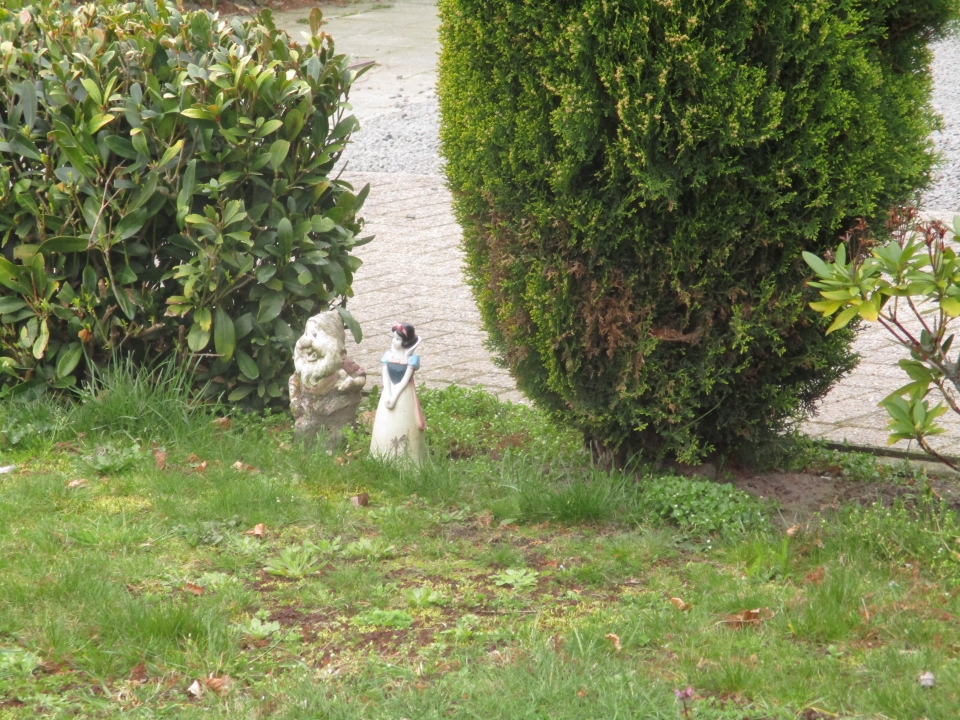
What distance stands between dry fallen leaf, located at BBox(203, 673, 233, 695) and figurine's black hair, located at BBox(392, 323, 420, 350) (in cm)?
181

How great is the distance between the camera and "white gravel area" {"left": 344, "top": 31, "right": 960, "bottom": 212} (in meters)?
11.1

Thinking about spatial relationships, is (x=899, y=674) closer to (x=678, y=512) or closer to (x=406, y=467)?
(x=678, y=512)

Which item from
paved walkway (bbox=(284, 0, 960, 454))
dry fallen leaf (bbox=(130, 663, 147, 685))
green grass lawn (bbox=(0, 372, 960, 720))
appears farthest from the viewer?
paved walkway (bbox=(284, 0, 960, 454))

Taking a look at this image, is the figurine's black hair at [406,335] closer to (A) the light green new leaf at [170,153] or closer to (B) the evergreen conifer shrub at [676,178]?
(B) the evergreen conifer shrub at [676,178]

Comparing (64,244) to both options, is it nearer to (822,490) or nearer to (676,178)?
(676,178)

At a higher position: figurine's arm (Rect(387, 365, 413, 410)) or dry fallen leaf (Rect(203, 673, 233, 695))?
figurine's arm (Rect(387, 365, 413, 410))

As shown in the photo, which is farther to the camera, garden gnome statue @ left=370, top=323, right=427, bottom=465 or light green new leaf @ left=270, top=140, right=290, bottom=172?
light green new leaf @ left=270, top=140, right=290, bottom=172

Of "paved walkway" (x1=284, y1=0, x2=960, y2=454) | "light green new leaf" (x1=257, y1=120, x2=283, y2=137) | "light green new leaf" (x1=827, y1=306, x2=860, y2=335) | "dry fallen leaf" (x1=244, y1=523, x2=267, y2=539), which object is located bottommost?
"paved walkway" (x1=284, y1=0, x2=960, y2=454)

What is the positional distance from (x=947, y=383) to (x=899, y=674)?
3.01 m

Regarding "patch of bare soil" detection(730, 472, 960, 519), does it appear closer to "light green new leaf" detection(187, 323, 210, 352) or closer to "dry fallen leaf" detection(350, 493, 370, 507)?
"dry fallen leaf" detection(350, 493, 370, 507)

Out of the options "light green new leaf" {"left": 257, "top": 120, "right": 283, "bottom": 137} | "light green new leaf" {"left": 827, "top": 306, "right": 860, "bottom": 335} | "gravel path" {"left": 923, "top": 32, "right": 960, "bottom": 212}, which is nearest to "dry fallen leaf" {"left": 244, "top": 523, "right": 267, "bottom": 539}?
"light green new leaf" {"left": 257, "top": 120, "right": 283, "bottom": 137}

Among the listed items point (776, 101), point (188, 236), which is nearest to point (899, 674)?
point (776, 101)

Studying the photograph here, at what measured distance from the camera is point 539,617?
3533 mm

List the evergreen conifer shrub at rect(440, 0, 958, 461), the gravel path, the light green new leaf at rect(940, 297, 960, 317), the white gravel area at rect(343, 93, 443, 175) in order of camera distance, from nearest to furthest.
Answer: the light green new leaf at rect(940, 297, 960, 317) → the evergreen conifer shrub at rect(440, 0, 958, 461) → the gravel path → the white gravel area at rect(343, 93, 443, 175)
